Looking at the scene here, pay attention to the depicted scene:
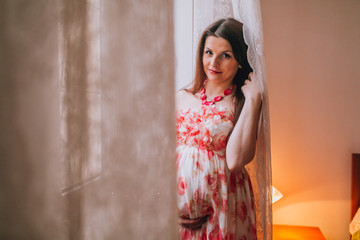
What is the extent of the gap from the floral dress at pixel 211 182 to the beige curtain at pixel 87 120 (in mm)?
879

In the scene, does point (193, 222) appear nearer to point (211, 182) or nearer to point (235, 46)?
point (211, 182)

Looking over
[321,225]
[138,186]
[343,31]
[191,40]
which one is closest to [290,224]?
[321,225]

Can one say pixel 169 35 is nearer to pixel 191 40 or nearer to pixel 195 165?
pixel 195 165

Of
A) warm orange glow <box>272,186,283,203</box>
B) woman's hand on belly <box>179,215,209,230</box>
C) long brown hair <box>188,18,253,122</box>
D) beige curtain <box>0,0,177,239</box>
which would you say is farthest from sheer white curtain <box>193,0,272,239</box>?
beige curtain <box>0,0,177,239</box>

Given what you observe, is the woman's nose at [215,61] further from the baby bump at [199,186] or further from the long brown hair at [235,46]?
the baby bump at [199,186]

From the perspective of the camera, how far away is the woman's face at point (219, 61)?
108 centimetres

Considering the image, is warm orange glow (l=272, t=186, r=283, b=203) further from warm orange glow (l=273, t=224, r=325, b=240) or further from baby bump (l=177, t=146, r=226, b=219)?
baby bump (l=177, t=146, r=226, b=219)

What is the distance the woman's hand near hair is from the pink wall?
1.06m

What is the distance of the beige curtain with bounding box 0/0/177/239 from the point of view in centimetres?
12

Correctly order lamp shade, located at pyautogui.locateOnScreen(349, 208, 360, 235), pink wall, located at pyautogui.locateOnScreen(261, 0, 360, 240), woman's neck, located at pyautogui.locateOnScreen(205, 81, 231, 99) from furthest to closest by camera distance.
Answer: pink wall, located at pyautogui.locateOnScreen(261, 0, 360, 240) < lamp shade, located at pyautogui.locateOnScreen(349, 208, 360, 235) < woman's neck, located at pyautogui.locateOnScreen(205, 81, 231, 99)

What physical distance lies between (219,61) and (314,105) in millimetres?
1234

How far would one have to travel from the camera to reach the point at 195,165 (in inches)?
39.8

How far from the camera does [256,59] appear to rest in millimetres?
1043

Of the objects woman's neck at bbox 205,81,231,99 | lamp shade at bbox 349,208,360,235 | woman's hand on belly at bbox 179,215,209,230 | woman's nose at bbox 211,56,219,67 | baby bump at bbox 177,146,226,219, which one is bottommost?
lamp shade at bbox 349,208,360,235
